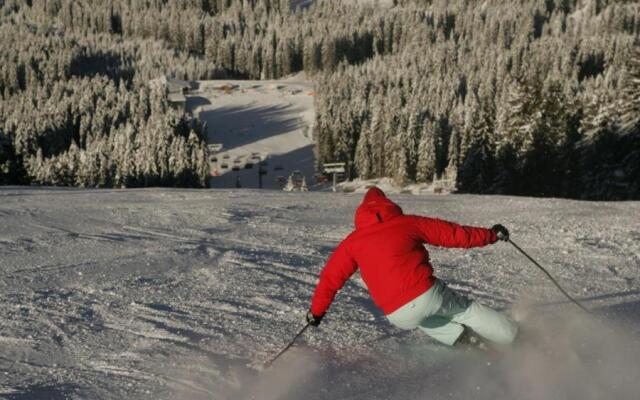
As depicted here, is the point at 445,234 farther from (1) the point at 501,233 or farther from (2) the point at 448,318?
(2) the point at 448,318

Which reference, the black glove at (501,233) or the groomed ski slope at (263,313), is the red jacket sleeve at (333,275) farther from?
the black glove at (501,233)

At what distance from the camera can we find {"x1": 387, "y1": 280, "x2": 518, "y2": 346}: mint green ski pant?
5.39 meters

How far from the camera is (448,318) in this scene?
563cm

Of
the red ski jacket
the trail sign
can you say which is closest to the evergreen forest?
the trail sign

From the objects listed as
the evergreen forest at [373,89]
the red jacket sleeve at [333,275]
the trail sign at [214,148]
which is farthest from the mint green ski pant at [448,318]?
the trail sign at [214,148]

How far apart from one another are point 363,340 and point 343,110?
8455cm

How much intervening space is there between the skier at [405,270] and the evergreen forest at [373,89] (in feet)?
110

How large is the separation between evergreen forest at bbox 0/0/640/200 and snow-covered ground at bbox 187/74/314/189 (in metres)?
7.75

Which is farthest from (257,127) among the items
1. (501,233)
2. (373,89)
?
(501,233)

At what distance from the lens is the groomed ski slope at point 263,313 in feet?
17.1

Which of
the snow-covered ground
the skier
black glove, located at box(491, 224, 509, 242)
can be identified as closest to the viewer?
the skier

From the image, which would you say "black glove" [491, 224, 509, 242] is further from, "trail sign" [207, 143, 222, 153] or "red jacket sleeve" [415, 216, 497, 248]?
"trail sign" [207, 143, 222, 153]

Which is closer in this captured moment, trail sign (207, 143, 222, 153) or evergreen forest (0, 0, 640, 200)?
evergreen forest (0, 0, 640, 200)

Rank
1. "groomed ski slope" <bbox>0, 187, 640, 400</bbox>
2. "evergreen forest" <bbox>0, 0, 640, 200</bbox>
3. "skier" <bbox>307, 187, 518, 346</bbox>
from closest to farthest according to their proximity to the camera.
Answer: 1. "groomed ski slope" <bbox>0, 187, 640, 400</bbox>
2. "skier" <bbox>307, 187, 518, 346</bbox>
3. "evergreen forest" <bbox>0, 0, 640, 200</bbox>
